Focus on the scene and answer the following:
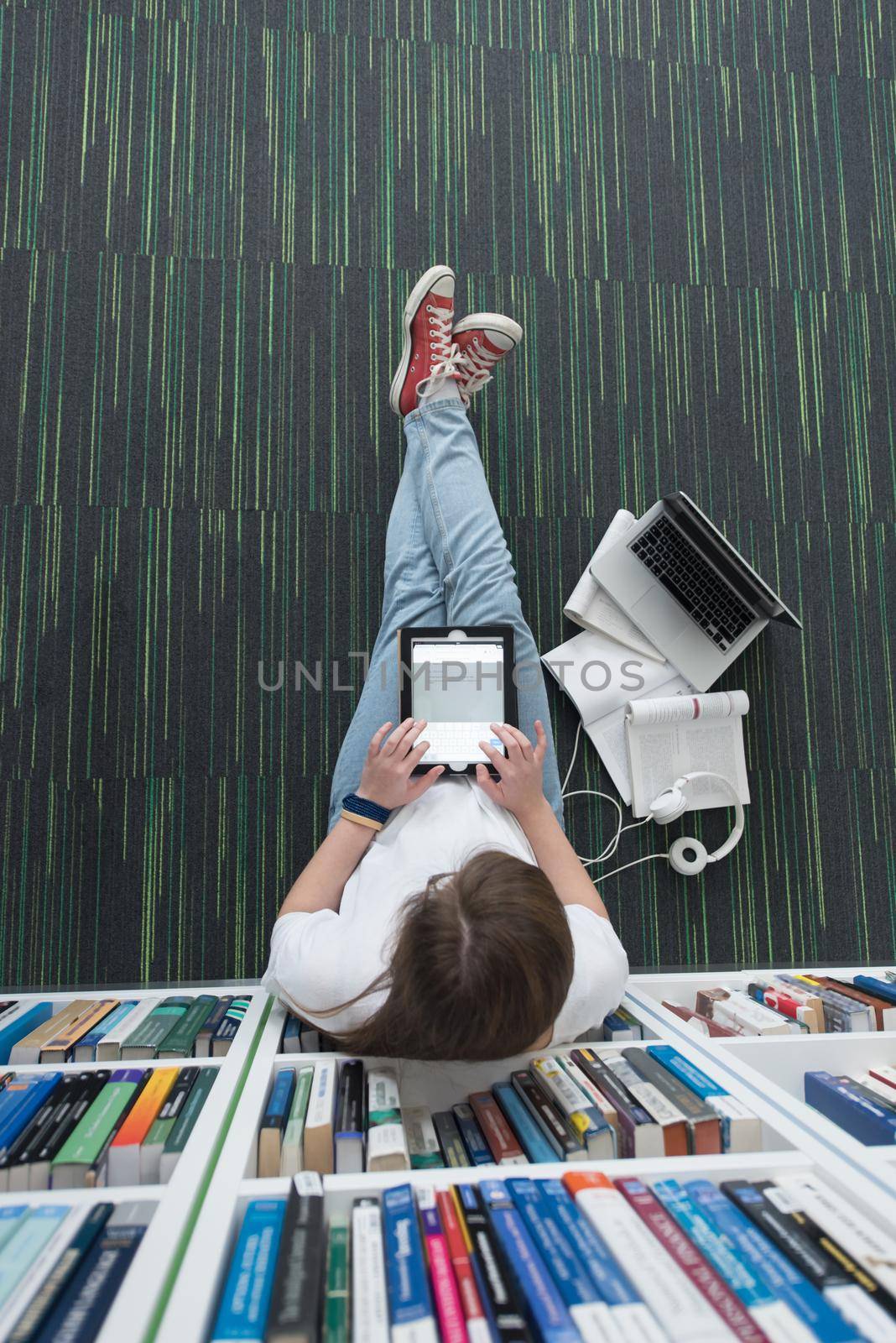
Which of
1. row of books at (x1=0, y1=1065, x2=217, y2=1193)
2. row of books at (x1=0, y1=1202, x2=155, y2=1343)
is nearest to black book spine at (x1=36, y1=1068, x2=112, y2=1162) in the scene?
row of books at (x1=0, y1=1065, x2=217, y2=1193)

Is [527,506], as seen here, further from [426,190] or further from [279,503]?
[426,190]

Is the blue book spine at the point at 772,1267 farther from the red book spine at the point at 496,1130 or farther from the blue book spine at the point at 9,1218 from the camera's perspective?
the blue book spine at the point at 9,1218

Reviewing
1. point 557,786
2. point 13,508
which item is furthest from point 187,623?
point 557,786

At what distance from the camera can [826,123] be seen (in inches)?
80.0

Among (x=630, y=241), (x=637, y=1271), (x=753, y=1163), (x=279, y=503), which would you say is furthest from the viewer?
(x=630, y=241)

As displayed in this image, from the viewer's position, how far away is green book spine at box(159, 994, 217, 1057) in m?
1.11

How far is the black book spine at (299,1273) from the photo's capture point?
638 mm

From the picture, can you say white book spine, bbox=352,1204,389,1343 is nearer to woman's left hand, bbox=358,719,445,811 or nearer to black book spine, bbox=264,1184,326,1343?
black book spine, bbox=264,1184,326,1343

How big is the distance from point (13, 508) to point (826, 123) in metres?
2.21

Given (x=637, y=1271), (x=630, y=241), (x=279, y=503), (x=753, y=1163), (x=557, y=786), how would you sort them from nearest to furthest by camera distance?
(x=637, y=1271)
(x=753, y=1163)
(x=557, y=786)
(x=279, y=503)
(x=630, y=241)

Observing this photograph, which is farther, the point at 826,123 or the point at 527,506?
the point at 826,123

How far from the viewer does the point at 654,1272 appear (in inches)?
27.0

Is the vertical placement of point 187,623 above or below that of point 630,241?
below

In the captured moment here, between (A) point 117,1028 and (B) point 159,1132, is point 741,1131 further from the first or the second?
(A) point 117,1028
